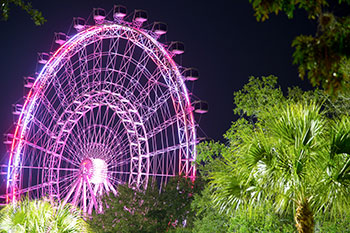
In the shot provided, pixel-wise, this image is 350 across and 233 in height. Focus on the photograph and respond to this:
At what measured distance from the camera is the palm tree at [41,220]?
13406 mm

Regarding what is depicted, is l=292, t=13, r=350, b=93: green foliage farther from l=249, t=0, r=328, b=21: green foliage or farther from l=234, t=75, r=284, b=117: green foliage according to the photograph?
l=234, t=75, r=284, b=117: green foliage

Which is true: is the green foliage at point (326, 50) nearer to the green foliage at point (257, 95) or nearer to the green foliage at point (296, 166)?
the green foliage at point (296, 166)

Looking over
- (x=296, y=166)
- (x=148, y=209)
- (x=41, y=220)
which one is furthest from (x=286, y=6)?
(x=148, y=209)

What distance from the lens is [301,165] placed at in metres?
9.32

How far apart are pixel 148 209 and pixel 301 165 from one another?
18.3 m

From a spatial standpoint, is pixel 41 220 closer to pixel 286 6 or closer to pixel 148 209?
pixel 286 6

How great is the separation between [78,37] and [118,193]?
9.34 meters

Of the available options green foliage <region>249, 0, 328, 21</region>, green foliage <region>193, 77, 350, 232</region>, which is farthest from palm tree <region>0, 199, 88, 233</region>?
green foliage <region>249, 0, 328, 21</region>

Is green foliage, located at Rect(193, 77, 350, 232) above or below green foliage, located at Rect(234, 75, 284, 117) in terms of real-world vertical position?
below

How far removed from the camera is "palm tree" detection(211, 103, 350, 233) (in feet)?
30.0

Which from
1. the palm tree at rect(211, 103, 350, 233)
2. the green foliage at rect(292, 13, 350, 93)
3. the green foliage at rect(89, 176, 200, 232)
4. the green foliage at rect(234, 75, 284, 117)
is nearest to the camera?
the green foliage at rect(292, 13, 350, 93)

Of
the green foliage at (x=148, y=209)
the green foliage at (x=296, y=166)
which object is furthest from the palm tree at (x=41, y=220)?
the green foliage at (x=148, y=209)

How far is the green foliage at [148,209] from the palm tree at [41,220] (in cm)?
1130

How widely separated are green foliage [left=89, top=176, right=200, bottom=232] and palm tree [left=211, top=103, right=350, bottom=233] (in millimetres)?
16146
